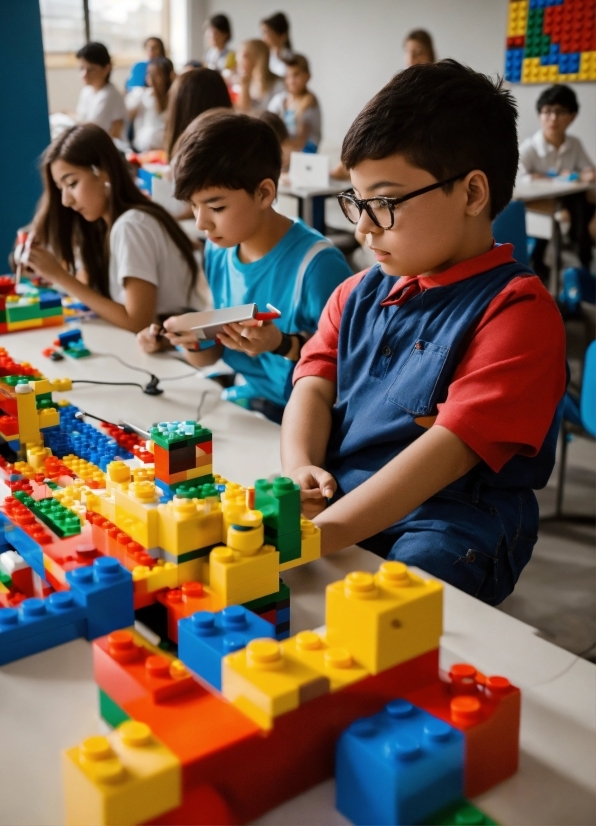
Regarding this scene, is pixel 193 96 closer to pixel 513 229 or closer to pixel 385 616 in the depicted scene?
pixel 513 229

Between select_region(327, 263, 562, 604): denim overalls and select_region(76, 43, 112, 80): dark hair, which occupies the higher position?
select_region(76, 43, 112, 80): dark hair

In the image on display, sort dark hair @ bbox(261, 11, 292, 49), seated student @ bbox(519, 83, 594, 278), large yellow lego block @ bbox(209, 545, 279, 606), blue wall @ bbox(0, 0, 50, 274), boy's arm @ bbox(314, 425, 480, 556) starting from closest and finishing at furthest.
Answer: large yellow lego block @ bbox(209, 545, 279, 606), boy's arm @ bbox(314, 425, 480, 556), blue wall @ bbox(0, 0, 50, 274), seated student @ bbox(519, 83, 594, 278), dark hair @ bbox(261, 11, 292, 49)

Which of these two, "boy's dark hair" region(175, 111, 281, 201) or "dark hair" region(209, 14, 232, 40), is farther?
"dark hair" region(209, 14, 232, 40)

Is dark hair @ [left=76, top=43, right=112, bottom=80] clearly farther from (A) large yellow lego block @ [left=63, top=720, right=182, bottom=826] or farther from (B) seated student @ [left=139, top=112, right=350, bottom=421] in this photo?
(A) large yellow lego block @ [left=63, top=720, right=182, bottom=826]

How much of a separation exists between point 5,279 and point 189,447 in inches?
52.6

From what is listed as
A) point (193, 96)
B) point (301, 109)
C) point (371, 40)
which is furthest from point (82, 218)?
point (371, 40)

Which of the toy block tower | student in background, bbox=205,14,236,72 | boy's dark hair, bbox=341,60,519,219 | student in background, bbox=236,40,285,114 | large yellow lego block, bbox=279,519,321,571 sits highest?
student in background, bbox=205,14,236,72

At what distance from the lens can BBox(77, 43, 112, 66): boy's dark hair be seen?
19.5 feet

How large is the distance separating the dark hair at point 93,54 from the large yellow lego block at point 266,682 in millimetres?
6100

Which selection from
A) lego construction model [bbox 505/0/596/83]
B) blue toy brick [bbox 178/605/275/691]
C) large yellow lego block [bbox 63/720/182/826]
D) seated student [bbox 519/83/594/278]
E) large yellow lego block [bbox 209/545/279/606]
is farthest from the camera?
lego construction model [bbox 505/0/596/83]

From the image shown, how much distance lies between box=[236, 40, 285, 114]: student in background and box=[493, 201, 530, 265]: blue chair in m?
4.06

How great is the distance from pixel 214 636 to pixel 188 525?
158mm

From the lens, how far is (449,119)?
1068mm

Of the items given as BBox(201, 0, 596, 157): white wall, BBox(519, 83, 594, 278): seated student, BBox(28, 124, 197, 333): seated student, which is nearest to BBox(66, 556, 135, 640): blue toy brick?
BBox(28, 124, 197, 333): seated student
